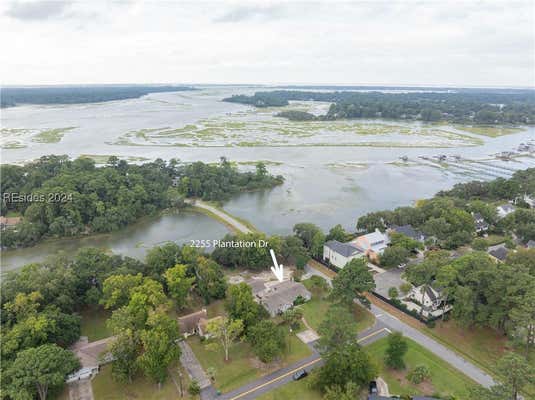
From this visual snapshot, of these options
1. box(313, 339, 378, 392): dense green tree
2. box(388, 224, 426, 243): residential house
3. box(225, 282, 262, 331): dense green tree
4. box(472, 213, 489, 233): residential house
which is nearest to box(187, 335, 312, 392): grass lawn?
box(225, 282, 262, 331): dense green tree

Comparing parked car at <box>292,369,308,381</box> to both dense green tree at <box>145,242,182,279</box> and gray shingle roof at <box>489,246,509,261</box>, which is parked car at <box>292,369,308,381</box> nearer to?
dense green tree at <box>145,242,182,279</box>

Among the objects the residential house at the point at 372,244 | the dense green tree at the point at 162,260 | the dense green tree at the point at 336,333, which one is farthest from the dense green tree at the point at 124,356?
the residential house at the point at 372,244

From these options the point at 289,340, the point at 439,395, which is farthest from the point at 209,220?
the point at 439,395

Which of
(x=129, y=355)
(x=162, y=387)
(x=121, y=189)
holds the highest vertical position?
(x=121, y=189)

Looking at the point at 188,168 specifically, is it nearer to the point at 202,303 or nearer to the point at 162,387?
the point at 202,303

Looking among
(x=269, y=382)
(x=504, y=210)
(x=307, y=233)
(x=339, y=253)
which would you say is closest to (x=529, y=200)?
(x=504, y=210)


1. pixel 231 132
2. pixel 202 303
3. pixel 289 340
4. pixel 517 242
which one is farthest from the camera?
pixel 231 132
